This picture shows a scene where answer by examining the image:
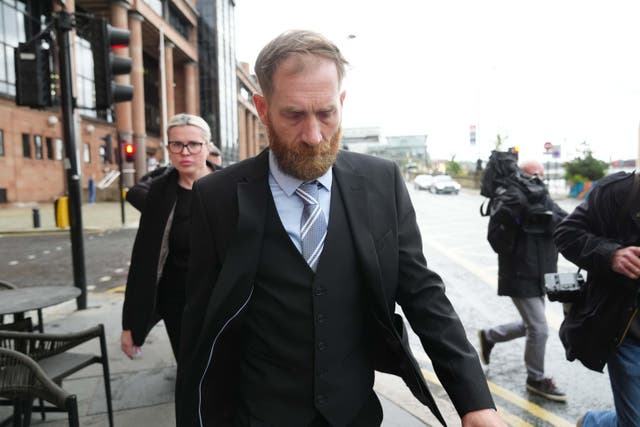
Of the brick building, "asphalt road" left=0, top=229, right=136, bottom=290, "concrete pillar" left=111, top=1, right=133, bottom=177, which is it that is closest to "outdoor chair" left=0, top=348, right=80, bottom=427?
"asphalt road" left=0, top=229, right=136, bottom=290

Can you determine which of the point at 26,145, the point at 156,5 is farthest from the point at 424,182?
the point at 26,145

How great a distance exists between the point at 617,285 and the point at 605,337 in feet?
0.81

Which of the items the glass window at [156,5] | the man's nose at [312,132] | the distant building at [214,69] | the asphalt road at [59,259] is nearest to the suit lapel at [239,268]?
the man's nose at [312,132]

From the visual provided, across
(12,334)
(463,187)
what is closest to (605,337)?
(12,334)

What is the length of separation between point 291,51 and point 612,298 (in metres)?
1.88

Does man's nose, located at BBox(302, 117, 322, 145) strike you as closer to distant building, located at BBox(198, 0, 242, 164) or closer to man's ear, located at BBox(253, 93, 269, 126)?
man's ear, located at BBox(253, 93, 269, 126)

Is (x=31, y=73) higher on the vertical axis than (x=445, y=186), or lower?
higher

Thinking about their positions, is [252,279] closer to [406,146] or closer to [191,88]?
[191,88]

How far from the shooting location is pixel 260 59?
151 cm

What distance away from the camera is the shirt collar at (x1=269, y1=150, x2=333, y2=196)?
158 centimetres

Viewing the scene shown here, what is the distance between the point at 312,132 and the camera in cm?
149

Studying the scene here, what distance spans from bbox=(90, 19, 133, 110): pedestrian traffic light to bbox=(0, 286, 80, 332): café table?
295cm

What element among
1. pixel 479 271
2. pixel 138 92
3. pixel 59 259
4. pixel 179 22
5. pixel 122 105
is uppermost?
pixel 179 22

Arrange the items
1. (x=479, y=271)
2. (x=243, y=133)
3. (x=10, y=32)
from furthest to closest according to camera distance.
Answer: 1. (x=243, y=133)
2. (x=10, y=32)
3. (x=479, y=271)
